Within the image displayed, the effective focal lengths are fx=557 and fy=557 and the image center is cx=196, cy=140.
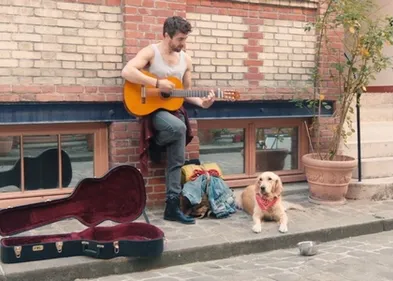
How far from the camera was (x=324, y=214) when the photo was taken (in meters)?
6.11

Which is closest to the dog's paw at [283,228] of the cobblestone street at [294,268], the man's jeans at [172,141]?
the cobblestone street at [294,268]

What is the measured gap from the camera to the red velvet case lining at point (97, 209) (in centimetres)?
456

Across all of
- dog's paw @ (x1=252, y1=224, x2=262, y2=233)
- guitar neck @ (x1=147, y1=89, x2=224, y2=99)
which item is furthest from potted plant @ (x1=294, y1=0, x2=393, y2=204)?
guitar neck @ (x1=147, y1=89, x2=224, y2=99)

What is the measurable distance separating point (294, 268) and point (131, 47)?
286 centimetres

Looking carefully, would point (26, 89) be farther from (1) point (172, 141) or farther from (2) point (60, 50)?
(1) point (172, 141)

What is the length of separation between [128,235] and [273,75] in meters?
3.11

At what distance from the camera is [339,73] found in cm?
679

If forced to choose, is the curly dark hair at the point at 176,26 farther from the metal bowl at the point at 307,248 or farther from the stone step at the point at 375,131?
the stone step at the point at 375,131

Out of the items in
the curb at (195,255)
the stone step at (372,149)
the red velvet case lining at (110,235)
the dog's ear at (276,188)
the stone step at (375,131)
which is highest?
the stone step at (375,131)

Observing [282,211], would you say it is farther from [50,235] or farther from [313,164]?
[50,235]

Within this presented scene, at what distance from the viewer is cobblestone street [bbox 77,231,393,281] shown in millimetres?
4469

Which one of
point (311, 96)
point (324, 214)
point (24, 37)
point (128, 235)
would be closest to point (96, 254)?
point (128, 235)

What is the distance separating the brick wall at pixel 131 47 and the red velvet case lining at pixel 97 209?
116 cm

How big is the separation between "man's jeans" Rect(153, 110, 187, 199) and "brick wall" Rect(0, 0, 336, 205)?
0.60 metres
